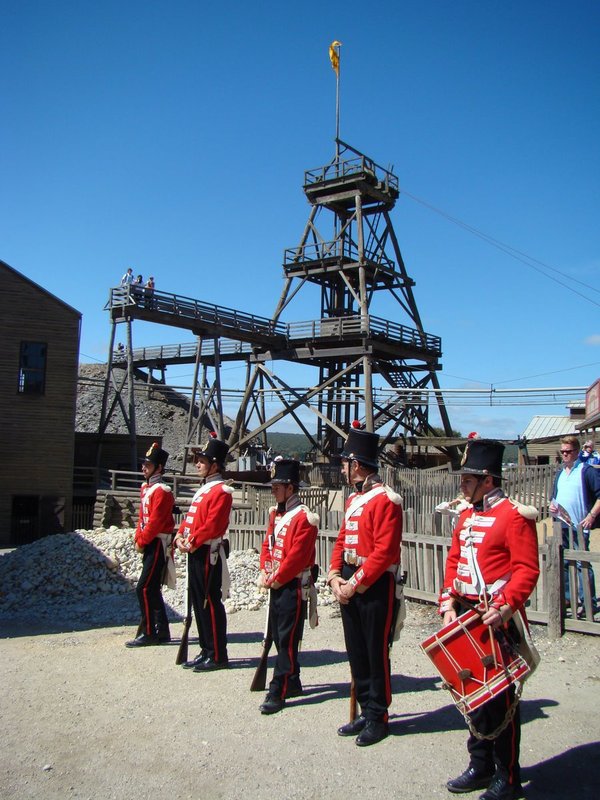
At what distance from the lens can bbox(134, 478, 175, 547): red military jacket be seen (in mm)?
8086

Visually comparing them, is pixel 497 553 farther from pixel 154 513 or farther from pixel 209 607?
pixel 154 513

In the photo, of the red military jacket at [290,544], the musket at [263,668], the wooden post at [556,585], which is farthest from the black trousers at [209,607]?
the wooden post at [556,585]

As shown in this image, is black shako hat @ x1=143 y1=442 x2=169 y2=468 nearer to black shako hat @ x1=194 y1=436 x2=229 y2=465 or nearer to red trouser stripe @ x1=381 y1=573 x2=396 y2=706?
black shako hat @ x1=194 y1=436 x2=229 y2=465

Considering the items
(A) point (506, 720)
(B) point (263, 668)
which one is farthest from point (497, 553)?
(B) point (263, 668)

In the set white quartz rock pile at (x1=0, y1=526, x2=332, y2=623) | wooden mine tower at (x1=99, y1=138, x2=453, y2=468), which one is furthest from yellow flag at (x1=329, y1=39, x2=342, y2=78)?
white quartz rock pile at (x1=0, y1=526, x2=332, y2=623)

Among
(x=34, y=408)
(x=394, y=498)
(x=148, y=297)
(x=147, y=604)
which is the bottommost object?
(x=147, y=604)

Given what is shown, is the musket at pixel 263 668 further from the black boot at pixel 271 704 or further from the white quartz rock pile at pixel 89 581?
the white quartz rock pile at pixel 89 581

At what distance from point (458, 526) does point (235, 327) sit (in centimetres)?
2257

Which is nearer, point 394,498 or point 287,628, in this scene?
point 394,498

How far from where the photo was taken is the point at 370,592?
17.6 feet

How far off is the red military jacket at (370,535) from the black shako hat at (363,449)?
0.70ft

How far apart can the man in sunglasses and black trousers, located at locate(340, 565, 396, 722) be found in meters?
3.29

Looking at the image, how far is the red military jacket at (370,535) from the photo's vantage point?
17.1 ft

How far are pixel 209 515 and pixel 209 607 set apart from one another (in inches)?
36.7
